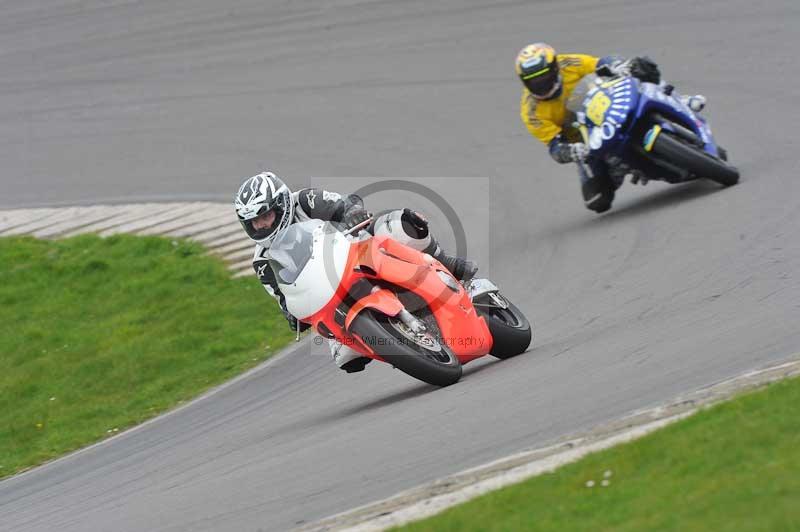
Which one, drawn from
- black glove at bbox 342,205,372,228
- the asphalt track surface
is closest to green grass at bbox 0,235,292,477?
the asphalt track surface

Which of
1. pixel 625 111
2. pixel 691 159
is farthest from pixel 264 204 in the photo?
pixel 691 159

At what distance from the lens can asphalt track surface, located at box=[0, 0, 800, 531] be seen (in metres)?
6.86

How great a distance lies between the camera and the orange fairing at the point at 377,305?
7648mm

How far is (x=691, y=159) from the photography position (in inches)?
429

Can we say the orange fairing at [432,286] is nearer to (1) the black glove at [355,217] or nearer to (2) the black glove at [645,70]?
(1) the black glove at [355,217]

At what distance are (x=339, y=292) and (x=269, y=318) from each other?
4.73 meters

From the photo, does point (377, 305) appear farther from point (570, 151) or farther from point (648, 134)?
point (570, 151)

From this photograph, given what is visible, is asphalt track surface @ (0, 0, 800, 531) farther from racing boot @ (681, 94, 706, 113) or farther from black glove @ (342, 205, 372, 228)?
black glove @ (342, 205, 372, 228)

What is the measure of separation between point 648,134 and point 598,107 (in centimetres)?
56

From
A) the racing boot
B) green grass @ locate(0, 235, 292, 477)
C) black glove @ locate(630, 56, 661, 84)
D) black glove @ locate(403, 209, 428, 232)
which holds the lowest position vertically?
green grass @ locate(0, 235, 292, 477)

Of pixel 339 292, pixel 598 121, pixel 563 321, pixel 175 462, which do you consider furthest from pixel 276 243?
pixel 598 121

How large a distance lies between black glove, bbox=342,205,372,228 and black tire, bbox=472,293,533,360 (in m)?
0.90

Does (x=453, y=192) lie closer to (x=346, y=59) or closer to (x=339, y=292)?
(x=346, y=59)

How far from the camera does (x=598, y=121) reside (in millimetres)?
11398
